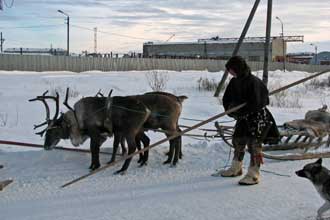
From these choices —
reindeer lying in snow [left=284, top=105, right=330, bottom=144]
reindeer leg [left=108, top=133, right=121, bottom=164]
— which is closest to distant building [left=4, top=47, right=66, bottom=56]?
reindeer lying in snow [left=284, top=105, right=330, bottom=144]

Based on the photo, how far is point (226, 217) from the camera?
5457 mm

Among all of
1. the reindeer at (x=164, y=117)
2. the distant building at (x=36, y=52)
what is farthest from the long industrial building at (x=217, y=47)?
the reindeer at (x=164, y=117)

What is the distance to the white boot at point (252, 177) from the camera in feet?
22.2

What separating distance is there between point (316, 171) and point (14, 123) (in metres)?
8.10

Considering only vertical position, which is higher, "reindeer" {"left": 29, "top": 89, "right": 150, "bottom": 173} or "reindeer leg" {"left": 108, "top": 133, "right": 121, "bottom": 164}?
"reindeer" {"left": 29, "top": 89, "right": 150, "bottom": 173}

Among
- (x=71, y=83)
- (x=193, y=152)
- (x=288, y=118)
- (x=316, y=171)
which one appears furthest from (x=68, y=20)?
(x=316, y=171)

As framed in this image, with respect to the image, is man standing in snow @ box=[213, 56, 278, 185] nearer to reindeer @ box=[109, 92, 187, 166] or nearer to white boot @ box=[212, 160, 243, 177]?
white boot @ box=[212, 160, 243, 177]

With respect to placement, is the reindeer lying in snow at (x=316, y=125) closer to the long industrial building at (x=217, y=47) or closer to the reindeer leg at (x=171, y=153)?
the reindeer leg at (x=171, y=153)

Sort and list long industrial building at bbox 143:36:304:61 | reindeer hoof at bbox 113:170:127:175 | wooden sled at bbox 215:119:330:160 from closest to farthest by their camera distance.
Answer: reindeer hoof at bbox 113:170:127:175 < wooden sled at bbox 215:119:330:160 < long industrial building at bbox 143:36:304:61

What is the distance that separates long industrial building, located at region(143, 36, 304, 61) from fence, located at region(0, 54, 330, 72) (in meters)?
33.2

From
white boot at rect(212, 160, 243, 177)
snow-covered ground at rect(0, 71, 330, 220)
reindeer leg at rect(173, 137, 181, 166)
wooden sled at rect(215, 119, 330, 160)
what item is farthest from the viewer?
wooden sled at rect(215, 119, 330, 160)

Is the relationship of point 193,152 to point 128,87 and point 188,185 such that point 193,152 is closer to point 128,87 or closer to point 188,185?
point 188,185

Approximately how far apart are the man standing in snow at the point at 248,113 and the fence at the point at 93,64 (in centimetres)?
2860

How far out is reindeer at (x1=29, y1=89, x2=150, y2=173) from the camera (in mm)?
7781
